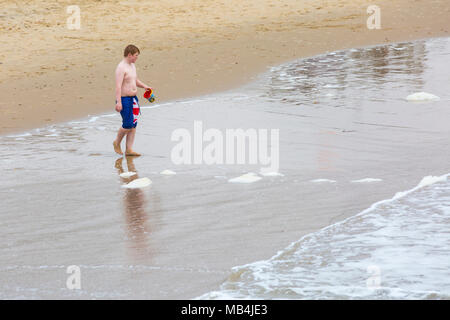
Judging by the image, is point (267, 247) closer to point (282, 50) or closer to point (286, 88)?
point (286, 88)

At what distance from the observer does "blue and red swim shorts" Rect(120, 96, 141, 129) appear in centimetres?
988

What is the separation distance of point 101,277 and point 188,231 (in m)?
1.18

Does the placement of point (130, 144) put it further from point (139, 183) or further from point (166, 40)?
point (166, 40)

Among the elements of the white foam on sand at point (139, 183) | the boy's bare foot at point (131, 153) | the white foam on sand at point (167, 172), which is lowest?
the white foam on sand at point (139, 183)

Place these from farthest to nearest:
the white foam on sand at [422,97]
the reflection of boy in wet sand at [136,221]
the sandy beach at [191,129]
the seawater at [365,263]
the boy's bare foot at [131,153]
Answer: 1. the white foam on sand at [422,97]
2. the boy's bare foot at [131,153]
3. the reflection of boy in wet sand at [136,221]
4. the sandy beach at [191,129]
5. the seawater at [365,263]

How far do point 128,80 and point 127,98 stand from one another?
22 centimetres

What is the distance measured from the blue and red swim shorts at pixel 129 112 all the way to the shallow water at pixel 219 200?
434 mm

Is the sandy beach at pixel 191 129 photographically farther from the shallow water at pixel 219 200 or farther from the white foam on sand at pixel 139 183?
the white foam on sand at pixel 139 183

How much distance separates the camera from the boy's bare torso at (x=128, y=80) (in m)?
9.96

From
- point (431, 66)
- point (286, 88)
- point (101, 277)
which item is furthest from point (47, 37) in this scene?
point (101, 277)

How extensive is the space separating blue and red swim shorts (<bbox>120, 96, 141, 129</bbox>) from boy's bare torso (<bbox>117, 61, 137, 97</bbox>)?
0.24 ft

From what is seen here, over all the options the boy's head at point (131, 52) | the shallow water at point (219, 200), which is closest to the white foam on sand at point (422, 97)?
the shallow water at point (219, 200)

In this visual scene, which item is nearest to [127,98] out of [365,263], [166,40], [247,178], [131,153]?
[131,153]

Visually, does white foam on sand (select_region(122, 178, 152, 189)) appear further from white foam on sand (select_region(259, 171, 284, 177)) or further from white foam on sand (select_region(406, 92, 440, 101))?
white foam on sand (select_region(406, 92, 440, 101))
